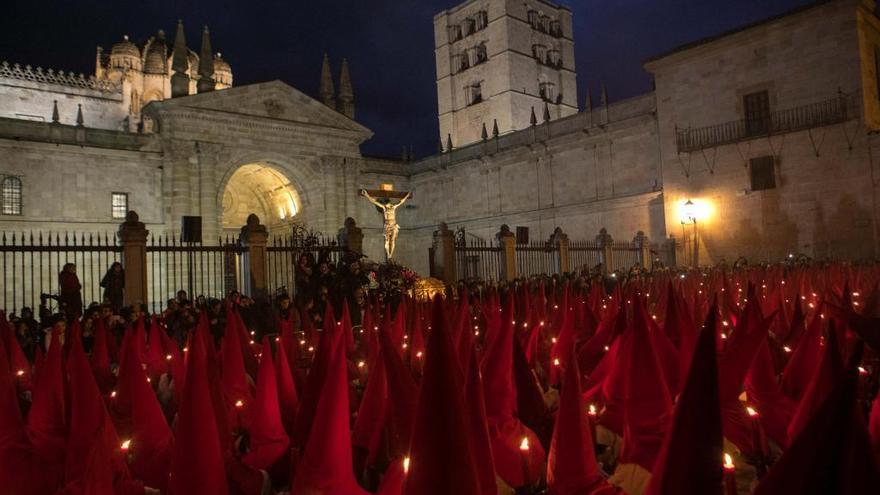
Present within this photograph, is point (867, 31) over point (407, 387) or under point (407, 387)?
over

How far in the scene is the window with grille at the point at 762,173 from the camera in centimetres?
2092

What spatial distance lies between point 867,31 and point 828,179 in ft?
19.6

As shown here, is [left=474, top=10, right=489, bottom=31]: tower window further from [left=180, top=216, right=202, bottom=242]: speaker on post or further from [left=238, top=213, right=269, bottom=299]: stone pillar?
[left=238, top=213, right=269, bottom=299]: stone pillar

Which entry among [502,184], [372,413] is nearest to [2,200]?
[502,184]

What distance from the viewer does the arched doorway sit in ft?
110

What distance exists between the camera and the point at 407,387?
261cm

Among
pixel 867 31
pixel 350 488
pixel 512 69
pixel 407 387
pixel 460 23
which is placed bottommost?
pixel 350 488

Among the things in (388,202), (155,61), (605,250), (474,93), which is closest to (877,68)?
(605,250)

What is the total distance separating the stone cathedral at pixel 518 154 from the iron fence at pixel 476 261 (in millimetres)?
5231

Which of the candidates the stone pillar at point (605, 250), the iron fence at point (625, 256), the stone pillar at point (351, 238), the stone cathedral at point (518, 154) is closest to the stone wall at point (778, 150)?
the stone cathedral at point (518, 154)

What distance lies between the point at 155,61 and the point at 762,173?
43231mm

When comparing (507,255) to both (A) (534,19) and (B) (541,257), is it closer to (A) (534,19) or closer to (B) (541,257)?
(B) (541,257)

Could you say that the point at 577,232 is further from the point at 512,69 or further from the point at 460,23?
the point at 460,23

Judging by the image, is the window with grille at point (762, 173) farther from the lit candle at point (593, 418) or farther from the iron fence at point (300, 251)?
the lit candle at point (593, 418)
